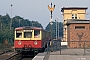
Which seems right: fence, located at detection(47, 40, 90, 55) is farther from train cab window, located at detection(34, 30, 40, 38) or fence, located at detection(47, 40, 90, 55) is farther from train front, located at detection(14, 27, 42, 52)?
train cab window, located at detection(34, 30, 40, 38)

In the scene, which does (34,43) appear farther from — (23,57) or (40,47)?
(23,57)

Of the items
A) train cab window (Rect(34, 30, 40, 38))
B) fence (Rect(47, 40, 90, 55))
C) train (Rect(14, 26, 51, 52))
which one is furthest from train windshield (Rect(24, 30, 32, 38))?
fence (Rect(47, 40, 90, 55))

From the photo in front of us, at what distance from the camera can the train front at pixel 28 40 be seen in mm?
24203

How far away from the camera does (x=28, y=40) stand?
24234 millimetres

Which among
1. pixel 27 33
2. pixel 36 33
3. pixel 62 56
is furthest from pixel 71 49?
pixel 62 56

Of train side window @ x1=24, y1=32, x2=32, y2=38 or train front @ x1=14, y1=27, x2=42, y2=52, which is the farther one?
train side window @ x1=24, y1=32, x2=32, y2=38

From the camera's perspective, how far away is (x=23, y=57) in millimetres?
26500

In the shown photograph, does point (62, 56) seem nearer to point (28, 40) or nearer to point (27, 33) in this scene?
point (28, 40)

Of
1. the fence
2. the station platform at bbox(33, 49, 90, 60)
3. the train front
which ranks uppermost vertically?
the train front

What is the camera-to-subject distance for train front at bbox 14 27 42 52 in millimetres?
24203

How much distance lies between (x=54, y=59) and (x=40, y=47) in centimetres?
576

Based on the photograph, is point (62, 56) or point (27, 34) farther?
point (27, 34)

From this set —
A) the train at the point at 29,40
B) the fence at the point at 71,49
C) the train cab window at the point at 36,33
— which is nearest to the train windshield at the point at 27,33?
the train at the point at 29,40

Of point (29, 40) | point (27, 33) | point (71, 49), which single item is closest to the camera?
point (29, 40)
